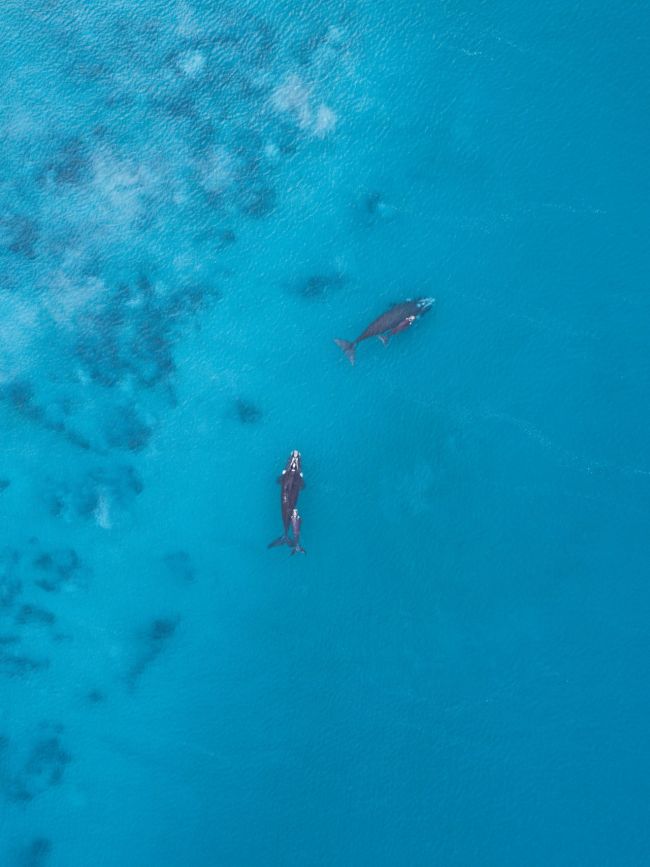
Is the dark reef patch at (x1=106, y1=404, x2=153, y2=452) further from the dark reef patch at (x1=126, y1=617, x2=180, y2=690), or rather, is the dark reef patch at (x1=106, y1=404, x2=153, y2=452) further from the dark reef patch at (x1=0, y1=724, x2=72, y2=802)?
the dark reef patch at (x1=0, y1=724, x2=72, y2=802)

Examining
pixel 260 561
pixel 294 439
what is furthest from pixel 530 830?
pixel 294 439

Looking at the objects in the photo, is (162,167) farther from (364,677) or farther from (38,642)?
(364,677)

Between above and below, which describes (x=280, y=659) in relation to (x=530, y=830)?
above

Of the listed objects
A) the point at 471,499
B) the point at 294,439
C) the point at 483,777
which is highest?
the point at 294,439

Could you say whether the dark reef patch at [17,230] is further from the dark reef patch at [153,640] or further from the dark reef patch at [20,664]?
the dark reef patch at [20,664]

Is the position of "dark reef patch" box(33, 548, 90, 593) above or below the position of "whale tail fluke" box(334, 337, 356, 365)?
below

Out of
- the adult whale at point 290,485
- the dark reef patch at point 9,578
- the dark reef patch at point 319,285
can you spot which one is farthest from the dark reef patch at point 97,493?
the dark reef patch at point 319,285

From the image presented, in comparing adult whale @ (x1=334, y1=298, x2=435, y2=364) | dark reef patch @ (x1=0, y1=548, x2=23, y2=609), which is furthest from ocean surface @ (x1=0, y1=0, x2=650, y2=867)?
adult whale @ (x1=334, y1=298, x2=435, y2=364)
